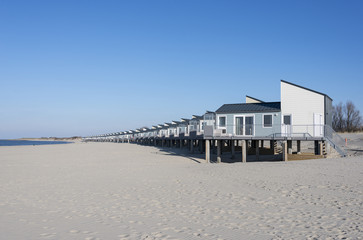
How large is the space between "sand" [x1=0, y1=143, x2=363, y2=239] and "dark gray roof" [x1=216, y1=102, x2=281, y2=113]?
10.1 m

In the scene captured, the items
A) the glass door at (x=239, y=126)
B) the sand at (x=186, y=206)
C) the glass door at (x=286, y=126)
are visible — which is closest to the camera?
the sand at (x=186, y=206)

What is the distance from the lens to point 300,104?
23250 mm

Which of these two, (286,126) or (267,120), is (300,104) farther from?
(267,120)

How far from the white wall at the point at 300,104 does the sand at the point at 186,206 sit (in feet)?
29.9

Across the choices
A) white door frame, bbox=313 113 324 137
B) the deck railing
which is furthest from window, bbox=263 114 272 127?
white door frame, bbox=313 113 324 137

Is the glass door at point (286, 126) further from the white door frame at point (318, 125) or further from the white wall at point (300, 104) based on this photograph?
the white door frame at point (318, 125)

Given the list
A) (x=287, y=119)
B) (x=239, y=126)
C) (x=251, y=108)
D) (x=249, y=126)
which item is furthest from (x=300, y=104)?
(x=239, y=126)

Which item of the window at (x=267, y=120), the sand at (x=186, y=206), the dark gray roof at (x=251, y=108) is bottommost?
the sand at (x=186, y=206)

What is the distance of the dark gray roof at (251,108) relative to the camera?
24.2m

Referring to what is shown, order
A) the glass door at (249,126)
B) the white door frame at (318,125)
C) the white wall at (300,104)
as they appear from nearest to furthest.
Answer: the white door frame at (318,125) → the white wall at (300,104) → the glass door at (249,126)

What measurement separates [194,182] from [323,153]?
1412 cm

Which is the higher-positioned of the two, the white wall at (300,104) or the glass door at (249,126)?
the white wall at (300,104)

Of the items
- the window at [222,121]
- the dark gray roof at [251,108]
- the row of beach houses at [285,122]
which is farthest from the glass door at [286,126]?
the window at [222,121]

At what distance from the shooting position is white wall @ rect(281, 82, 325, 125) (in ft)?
75.6
